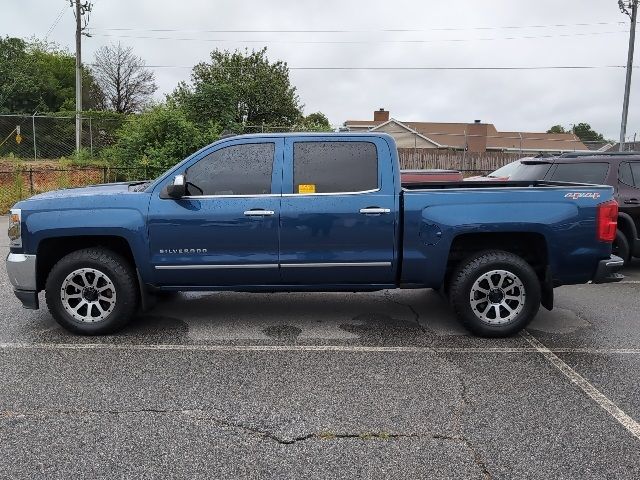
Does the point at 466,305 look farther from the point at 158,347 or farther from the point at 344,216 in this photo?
the point at 158,347

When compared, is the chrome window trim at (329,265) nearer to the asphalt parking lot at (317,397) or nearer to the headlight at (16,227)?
the asphalt parking lot at (317,397)

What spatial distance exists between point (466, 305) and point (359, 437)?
2.21 meters

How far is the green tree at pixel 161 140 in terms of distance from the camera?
1758cm

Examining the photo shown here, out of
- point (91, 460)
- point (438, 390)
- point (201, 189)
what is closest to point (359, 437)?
point (438, 390)

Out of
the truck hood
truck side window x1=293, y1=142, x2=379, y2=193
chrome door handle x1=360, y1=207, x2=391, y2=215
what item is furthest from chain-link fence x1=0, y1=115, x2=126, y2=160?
chrome door handle x1=360, y1=207, x2=391, y2=215

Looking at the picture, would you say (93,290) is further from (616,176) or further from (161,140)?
(161,140)

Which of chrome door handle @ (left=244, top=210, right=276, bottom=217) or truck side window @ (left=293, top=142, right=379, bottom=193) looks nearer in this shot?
chrome door handle @ (left=244, top=210, right=276, bottom=217)

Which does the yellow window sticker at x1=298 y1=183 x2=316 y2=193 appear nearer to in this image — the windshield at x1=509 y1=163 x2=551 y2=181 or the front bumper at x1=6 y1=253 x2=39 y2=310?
the front bumper at x1=6 y1=253 x2=39 y2=310

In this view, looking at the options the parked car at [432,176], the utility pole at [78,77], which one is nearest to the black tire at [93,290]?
the parked car at [432,176]

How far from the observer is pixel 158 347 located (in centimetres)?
486

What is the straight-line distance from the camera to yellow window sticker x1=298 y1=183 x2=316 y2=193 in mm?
5051

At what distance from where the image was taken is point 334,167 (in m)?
5.12

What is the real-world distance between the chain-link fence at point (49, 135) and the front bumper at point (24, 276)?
23401mm

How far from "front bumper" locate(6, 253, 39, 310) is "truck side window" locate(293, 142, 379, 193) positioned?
2.56m
